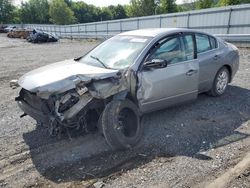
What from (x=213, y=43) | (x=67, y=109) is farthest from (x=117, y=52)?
(x=213, y=43)

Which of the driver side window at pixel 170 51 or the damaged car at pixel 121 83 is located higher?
the driver side window at pixel 170 51

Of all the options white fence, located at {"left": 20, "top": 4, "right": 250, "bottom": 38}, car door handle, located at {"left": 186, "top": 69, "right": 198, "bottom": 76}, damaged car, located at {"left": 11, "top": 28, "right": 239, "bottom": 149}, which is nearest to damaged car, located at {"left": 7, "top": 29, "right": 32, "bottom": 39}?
white fence, located at {"left": 20, "top": 4, "right": 250, "bottom": 38}

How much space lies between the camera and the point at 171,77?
4867 millimetres

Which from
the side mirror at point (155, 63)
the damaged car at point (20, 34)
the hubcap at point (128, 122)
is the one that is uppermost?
the side mirror at point (155, 63)

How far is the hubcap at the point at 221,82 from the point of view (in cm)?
632

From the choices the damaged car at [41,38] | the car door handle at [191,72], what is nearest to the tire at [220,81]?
the car door handle at [191,72]

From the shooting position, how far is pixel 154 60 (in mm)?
4531

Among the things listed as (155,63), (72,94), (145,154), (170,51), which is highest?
(170,51)

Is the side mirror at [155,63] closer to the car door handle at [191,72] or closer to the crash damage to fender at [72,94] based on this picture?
the crash damage to fender at [72,94]

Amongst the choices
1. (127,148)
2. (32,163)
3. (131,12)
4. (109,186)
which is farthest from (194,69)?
(131,12)

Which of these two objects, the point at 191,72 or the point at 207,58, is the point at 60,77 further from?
the point at 207,58

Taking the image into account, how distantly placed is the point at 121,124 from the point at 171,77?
51.3 inches

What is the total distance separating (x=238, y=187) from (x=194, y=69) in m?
2.57

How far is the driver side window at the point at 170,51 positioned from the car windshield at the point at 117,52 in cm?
27
